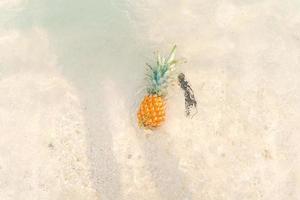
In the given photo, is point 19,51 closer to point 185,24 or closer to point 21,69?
point 21,69

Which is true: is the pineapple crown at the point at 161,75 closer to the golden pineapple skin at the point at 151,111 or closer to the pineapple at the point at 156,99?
the pineapple at the point at 156,99

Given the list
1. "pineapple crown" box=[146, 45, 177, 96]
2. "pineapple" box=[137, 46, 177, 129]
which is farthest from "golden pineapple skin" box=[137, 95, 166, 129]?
"pineapple crown" box=[146, 45, 177, 96]

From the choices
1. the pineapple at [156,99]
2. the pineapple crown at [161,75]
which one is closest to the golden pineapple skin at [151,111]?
the pineapple at [156,99]

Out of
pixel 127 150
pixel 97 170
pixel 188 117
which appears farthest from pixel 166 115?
pixel 97 170

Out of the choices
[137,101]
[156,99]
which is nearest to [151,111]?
[156,99]

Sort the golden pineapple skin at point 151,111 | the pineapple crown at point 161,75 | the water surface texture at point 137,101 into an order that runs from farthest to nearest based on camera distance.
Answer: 1. the golden pineapple skin at point 151,111
2. the pineapple crown at point 161,75
3. the water surface texture at point 137,101

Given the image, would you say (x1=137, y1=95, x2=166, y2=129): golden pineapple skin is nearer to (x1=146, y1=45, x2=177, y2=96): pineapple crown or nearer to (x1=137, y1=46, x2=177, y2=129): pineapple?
(x1=137, y1=46, x2=177, y2=129): pineapple
